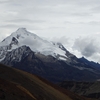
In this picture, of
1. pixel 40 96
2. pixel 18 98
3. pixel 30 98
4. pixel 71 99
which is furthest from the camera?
pixel 71 99

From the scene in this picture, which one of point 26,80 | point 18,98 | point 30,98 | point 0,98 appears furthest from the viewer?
point 26,80

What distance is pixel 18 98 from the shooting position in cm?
7875

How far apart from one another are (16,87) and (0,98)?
550 inches

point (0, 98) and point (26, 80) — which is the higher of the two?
point (26, 80)

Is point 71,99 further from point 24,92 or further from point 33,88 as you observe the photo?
point 24,92

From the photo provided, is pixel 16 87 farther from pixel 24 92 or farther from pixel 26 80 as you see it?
pixel 26 80

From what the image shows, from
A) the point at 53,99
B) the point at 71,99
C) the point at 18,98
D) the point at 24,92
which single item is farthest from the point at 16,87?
the point at 71,99

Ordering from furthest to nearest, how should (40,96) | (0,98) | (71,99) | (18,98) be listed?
(71,99), (40,96), (18,98), (0,98)

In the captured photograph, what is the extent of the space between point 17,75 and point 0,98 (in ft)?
119

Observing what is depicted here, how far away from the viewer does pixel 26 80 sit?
107m

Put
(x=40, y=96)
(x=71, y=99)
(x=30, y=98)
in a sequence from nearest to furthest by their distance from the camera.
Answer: (x=30, y=98) < (x=40, y=96) < (x=71, y=99)

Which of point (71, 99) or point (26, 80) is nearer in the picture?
point (26, 80)

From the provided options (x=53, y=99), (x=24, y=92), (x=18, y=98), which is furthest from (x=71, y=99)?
(x=18, y=98)

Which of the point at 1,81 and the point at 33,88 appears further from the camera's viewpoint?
the point at 33,88
